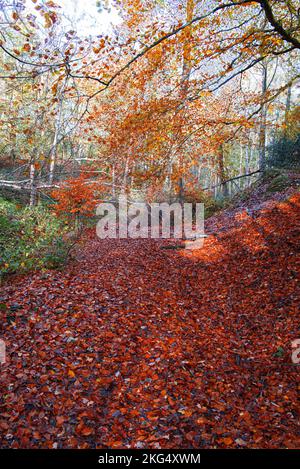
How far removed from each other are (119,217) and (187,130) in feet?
30.5

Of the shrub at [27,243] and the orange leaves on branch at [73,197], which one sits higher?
the orange leaves on branch at [73,197]

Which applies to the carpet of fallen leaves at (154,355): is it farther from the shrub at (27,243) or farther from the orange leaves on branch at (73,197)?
the orange leaves on branch at (73,197)

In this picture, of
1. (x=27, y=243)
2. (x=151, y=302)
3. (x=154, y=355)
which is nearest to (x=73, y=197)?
(x=27, y=243)

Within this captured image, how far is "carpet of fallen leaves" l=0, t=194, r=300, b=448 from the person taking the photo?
3.02 meters

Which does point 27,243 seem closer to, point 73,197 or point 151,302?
point 73,197

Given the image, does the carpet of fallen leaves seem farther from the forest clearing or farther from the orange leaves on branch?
the orange leaves on branch

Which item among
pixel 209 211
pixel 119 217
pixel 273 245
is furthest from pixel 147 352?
pixel 209 211

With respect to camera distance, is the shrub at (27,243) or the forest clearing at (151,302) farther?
the shrub at (27,243)

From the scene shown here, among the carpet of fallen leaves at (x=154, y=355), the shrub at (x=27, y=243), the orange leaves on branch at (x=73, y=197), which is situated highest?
the orange leaves on branch at (x=73, y=197)

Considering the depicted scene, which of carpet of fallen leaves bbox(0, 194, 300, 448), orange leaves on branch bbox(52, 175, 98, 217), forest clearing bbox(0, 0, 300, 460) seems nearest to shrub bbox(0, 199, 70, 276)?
forest clearing bbox(0, 0, 300, 460)

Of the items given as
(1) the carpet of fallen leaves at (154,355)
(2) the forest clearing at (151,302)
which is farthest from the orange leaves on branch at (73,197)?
(1) the carpet of fallen leaves at (154,355)

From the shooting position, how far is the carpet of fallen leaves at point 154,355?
9.89 feet

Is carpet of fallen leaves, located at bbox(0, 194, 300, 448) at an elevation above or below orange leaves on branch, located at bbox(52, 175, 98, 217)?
below

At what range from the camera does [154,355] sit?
4.30 m
